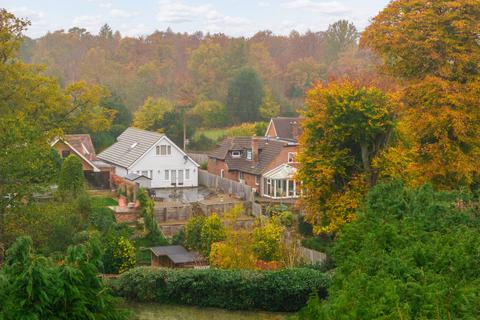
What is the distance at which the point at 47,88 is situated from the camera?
118 feet

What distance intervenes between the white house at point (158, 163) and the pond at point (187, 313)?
2571cm

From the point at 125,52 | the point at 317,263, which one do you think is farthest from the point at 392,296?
the point at 125,52

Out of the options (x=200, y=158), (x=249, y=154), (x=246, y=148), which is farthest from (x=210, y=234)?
(x=200, y=158)

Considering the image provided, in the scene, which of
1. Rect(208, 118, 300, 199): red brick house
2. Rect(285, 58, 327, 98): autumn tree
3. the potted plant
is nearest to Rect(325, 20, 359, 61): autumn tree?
Rect(285, 58, 327, 98): autumn tree

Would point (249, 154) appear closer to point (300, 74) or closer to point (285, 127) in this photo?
point (285, 127)

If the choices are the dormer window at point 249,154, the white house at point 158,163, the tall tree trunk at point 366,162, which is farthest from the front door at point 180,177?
the tall tree trunk at point 366,162

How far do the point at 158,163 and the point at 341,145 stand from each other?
68.0 feet

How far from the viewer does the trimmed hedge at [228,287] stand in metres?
23.9

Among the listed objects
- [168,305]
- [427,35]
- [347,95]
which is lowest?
[168,305]

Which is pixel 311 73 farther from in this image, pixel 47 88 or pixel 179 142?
pixel 47 88

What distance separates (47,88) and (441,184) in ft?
63.1

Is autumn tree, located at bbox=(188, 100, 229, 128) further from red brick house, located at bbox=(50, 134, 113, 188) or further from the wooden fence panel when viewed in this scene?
red brick house, located at bbox=(50, 134, 113, 188)

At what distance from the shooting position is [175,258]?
2988 cm

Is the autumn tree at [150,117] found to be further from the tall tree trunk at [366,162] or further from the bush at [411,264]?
the bush at [411,264]
